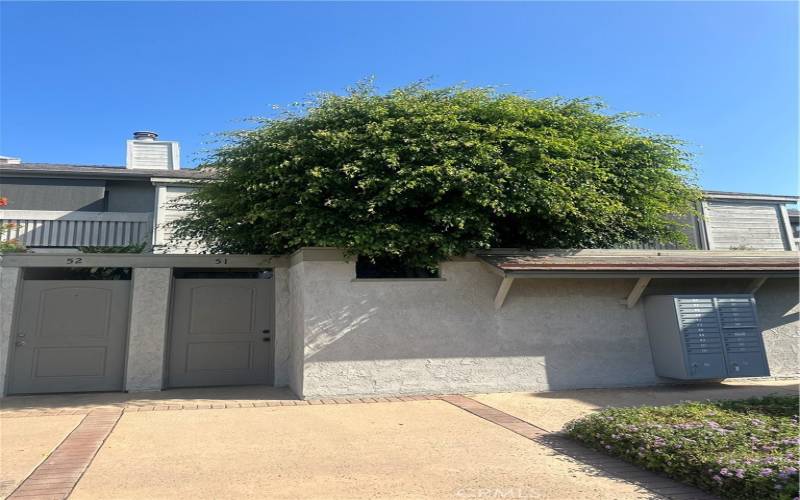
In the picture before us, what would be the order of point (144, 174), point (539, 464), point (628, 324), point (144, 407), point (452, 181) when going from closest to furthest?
point (539, 464)
point (144, 407)
point (452, 181)
point (628, 324)
point (144, 174)

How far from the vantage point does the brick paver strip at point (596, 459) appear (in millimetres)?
3715

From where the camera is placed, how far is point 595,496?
361cm

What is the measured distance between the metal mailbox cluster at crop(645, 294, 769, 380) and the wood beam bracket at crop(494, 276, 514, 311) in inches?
110

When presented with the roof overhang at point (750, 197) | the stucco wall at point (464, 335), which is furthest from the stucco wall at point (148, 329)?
the roof overhang at point (750, 197)

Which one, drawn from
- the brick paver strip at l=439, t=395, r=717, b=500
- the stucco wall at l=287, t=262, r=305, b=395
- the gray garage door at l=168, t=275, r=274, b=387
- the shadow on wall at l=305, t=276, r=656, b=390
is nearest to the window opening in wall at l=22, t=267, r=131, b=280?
the gray garage door at l=168, t=275, r=274, b=387

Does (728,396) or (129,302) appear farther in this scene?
(129,302)

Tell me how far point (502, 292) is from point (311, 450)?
14.5 ft

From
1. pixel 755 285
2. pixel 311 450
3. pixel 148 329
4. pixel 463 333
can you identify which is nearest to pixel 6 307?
pixel 148 329

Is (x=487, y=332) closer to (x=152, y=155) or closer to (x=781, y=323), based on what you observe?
(x=781, y=323)

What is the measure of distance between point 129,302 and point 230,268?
1767 millimetres

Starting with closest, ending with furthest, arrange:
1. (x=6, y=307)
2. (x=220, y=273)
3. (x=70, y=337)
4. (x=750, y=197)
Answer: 1. (x=6, y=307)
2. (x=70, y=337)
3. (x=220, y=273)
4. (x=750, y=197)

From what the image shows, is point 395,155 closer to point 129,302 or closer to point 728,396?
point 129,302

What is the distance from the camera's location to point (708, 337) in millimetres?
8250

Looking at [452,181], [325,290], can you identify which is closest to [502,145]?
[452,181]
